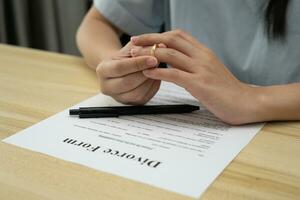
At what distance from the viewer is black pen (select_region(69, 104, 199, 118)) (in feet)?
2.13

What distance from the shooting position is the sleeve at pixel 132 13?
977 mm

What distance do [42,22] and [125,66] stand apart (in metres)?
1.23

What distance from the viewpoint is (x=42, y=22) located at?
5.82ft

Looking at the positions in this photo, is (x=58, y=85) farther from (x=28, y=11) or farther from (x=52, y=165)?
(x=28, y=11)

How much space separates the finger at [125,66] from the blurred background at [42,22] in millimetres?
1094

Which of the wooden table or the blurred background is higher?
the wooden table

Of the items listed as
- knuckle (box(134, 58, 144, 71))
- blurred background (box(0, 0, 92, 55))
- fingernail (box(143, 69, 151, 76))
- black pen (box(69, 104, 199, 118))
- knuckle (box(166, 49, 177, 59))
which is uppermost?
knuckle (box(166, 49, 177, 59))

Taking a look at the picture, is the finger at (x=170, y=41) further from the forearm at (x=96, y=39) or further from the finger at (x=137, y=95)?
the forearm at (x=96, y=39)

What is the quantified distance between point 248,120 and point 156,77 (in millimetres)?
153

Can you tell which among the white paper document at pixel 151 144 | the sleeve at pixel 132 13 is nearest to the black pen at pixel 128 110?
the white paper document at pixel 151 144

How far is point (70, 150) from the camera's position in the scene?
1.79ft

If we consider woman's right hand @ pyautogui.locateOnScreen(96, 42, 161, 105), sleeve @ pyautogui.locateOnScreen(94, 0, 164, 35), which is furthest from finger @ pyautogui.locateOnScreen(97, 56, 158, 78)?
sleeve @ pyautogui.locateOnScreen(94, 0, 164, 35)

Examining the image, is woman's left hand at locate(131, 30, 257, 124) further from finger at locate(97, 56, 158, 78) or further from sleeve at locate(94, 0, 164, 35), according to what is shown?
sleeve at locate(94, 0, 164, 35)

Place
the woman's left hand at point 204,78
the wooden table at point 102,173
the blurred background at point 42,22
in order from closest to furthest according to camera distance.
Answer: the wooden table at point 102,173
the woman's left hand at point 204,78
the blurred background at point 42,22
